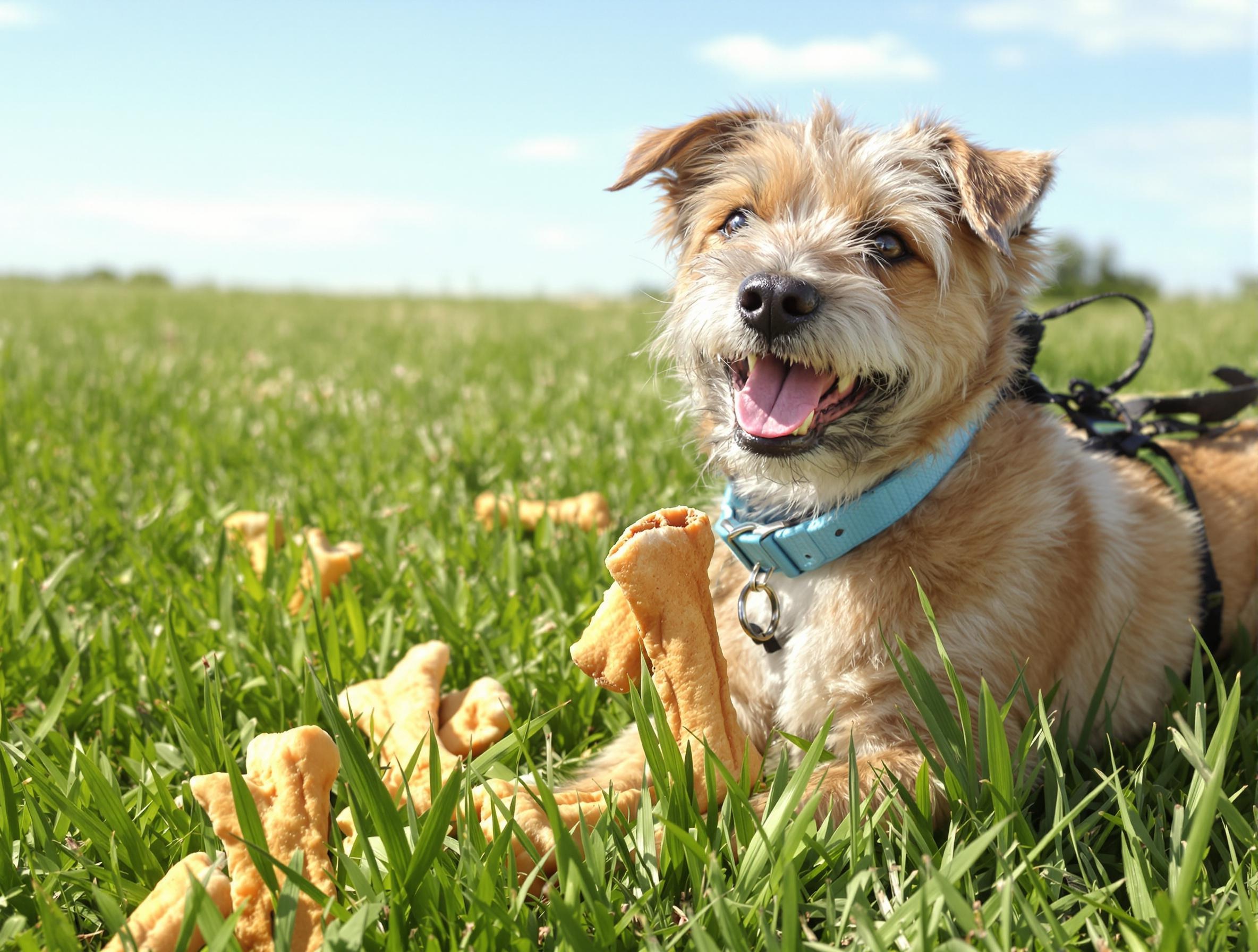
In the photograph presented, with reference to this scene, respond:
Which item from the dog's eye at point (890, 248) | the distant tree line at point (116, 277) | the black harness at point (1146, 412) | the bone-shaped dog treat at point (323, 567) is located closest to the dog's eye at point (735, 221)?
the dog's eye at point (890, 248)

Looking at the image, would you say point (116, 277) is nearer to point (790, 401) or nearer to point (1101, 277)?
point (1101, 277)

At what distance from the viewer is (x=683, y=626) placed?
92.9 inches

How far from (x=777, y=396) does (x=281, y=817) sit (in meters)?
1.76

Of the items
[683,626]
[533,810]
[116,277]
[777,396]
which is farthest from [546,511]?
[116,277]

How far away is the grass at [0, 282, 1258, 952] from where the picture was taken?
1.90 metres

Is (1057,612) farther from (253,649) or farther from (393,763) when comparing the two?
(253,649)

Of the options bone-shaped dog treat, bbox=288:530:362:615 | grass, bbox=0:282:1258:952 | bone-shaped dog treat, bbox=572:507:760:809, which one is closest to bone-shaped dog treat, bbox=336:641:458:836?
grass, bbox=0:282:1258:952

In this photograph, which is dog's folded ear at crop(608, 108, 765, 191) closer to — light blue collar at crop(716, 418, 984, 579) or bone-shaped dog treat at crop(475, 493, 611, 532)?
light blue collar at crop(716, 418, 984, 579)

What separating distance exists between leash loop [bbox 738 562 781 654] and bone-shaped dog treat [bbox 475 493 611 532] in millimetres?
1558

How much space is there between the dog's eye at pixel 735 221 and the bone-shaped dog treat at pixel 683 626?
120 centimetres

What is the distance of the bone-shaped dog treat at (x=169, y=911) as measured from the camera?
1.82 m

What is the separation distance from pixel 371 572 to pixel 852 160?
8.28ft

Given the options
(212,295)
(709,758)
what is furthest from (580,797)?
(212,295)

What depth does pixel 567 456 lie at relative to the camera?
19.2 feet
